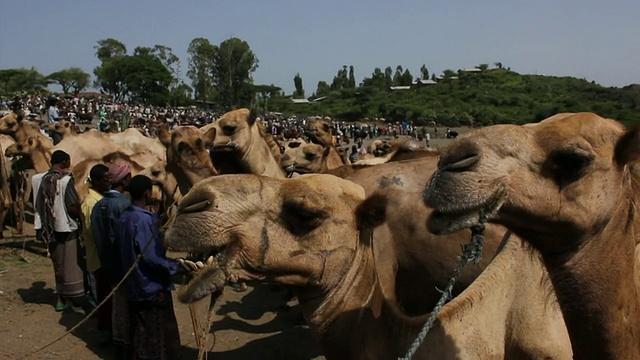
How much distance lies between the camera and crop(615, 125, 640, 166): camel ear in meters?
2.70

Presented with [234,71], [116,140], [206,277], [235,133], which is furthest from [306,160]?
[234,71]

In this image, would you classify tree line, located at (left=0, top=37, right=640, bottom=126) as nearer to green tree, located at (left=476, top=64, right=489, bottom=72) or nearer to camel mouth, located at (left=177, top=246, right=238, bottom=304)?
green tree, located at (left=476, top=64, right=489, bottom=72)

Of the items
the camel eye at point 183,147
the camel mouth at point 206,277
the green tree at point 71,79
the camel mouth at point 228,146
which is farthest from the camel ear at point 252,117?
the green tree at point 71,79

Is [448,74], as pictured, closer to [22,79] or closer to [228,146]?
[22,79]

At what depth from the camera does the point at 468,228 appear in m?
2.66

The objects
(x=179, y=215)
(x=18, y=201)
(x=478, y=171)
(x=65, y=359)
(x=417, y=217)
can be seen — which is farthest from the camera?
(x=18, y=201)

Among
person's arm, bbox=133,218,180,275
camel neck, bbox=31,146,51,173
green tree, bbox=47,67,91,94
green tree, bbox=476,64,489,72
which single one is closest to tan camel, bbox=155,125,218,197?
person's arm, bbox=133,218,180,275

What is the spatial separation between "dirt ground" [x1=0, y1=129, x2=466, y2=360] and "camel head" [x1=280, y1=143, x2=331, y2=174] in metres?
2.08

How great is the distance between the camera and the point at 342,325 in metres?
3.27

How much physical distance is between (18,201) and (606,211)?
1305cm

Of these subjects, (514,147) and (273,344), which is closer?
(514,147)

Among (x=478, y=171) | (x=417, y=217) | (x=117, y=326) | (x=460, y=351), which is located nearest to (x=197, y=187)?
(x=478, y=171)

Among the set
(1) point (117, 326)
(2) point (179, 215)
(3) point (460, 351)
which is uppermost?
(2) point (179, 215)

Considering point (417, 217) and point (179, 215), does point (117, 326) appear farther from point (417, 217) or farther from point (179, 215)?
point (179, 215)
